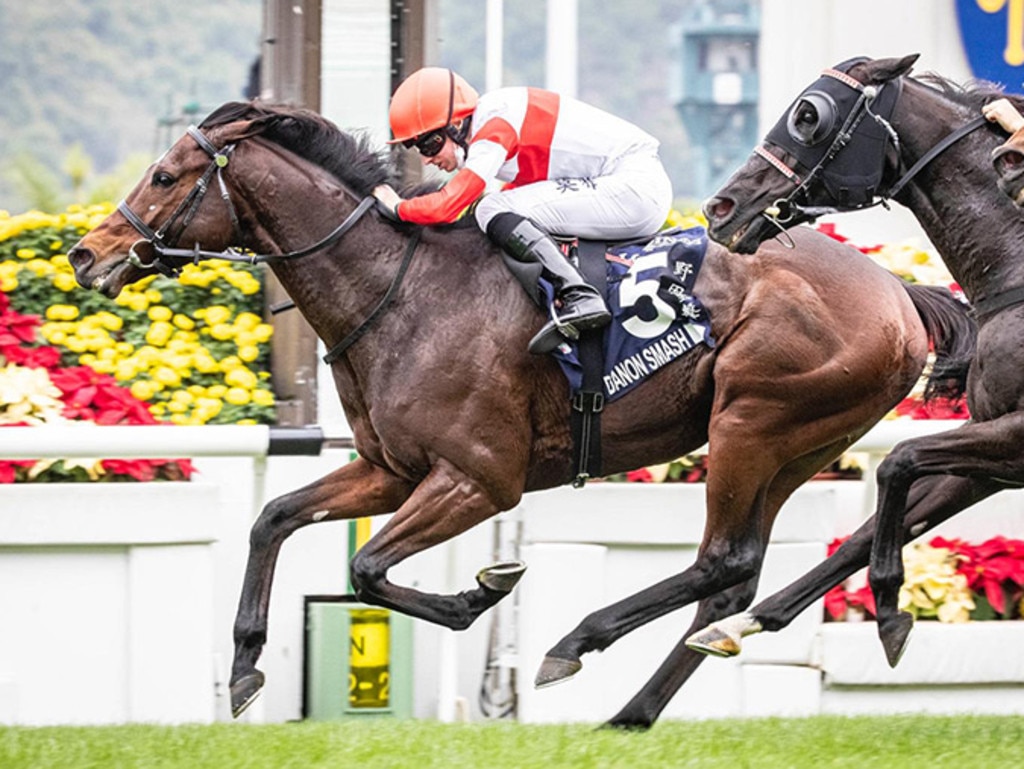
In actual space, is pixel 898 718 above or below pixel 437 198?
below

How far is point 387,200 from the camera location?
613 centimetres

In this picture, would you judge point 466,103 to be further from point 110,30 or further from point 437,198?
point 110,30

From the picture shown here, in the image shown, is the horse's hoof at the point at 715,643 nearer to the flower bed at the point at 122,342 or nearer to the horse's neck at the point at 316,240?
the horse's neck at the point at 316,240

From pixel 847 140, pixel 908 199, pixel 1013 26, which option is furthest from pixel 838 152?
pixel 1013 26

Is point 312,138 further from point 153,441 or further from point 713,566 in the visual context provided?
point 713,566

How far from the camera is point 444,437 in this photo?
5.87 m

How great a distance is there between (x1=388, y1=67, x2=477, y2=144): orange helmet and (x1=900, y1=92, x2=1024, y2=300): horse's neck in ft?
4.47

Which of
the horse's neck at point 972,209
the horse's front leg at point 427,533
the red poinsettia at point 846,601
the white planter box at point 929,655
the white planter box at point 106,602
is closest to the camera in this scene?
the horse's neck at point 972,209

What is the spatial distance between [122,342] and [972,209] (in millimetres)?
3761

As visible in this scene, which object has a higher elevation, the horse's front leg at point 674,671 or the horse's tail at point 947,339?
the horse's tail at point 947,339

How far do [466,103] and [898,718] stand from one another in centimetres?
241

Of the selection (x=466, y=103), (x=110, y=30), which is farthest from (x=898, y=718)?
(x=110, y=30)

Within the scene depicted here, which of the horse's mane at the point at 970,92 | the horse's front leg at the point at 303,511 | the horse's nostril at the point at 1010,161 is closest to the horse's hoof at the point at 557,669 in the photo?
the horse's front leg at the point at 303,511

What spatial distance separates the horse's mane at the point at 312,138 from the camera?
Result: 240 inches
